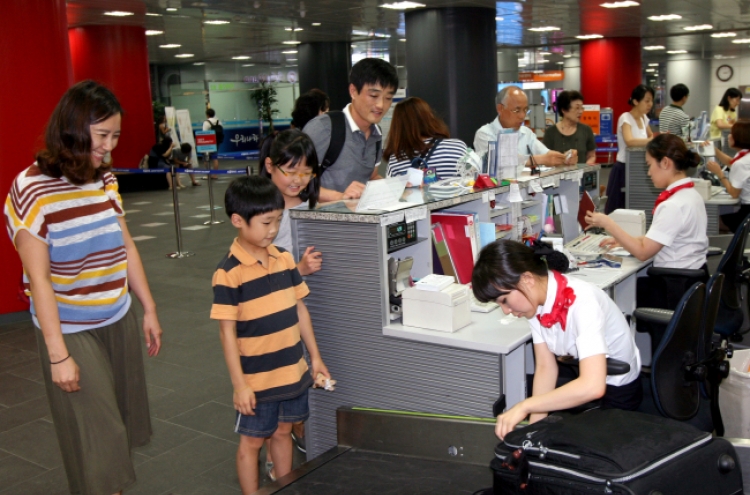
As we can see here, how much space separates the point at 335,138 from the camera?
3525 millimetres

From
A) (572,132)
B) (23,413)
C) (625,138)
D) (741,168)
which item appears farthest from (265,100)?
(23,413)

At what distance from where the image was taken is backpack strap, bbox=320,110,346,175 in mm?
3525

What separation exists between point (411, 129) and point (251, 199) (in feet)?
5.04

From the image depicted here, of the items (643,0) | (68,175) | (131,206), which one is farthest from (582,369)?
(131,206)

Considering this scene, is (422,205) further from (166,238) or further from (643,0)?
(643,0)

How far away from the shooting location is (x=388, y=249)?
298cm

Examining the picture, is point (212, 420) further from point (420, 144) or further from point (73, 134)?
point (73, 134)

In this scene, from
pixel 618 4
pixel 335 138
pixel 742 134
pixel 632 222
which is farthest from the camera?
pixel 618 4

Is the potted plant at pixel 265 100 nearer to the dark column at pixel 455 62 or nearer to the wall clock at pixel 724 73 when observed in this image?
the dark column at pixel 455 62

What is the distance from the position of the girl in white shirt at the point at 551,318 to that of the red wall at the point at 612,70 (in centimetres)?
1601

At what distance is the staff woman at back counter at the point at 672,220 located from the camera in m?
3.73

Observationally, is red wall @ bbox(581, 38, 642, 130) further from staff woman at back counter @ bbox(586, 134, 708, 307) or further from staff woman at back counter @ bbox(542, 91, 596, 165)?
staff woman at back counter @ bbox(586, 134, 708, 307)

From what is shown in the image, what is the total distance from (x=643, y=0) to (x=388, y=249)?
34.0 ft

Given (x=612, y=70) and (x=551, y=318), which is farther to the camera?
(x=612, y=70)
